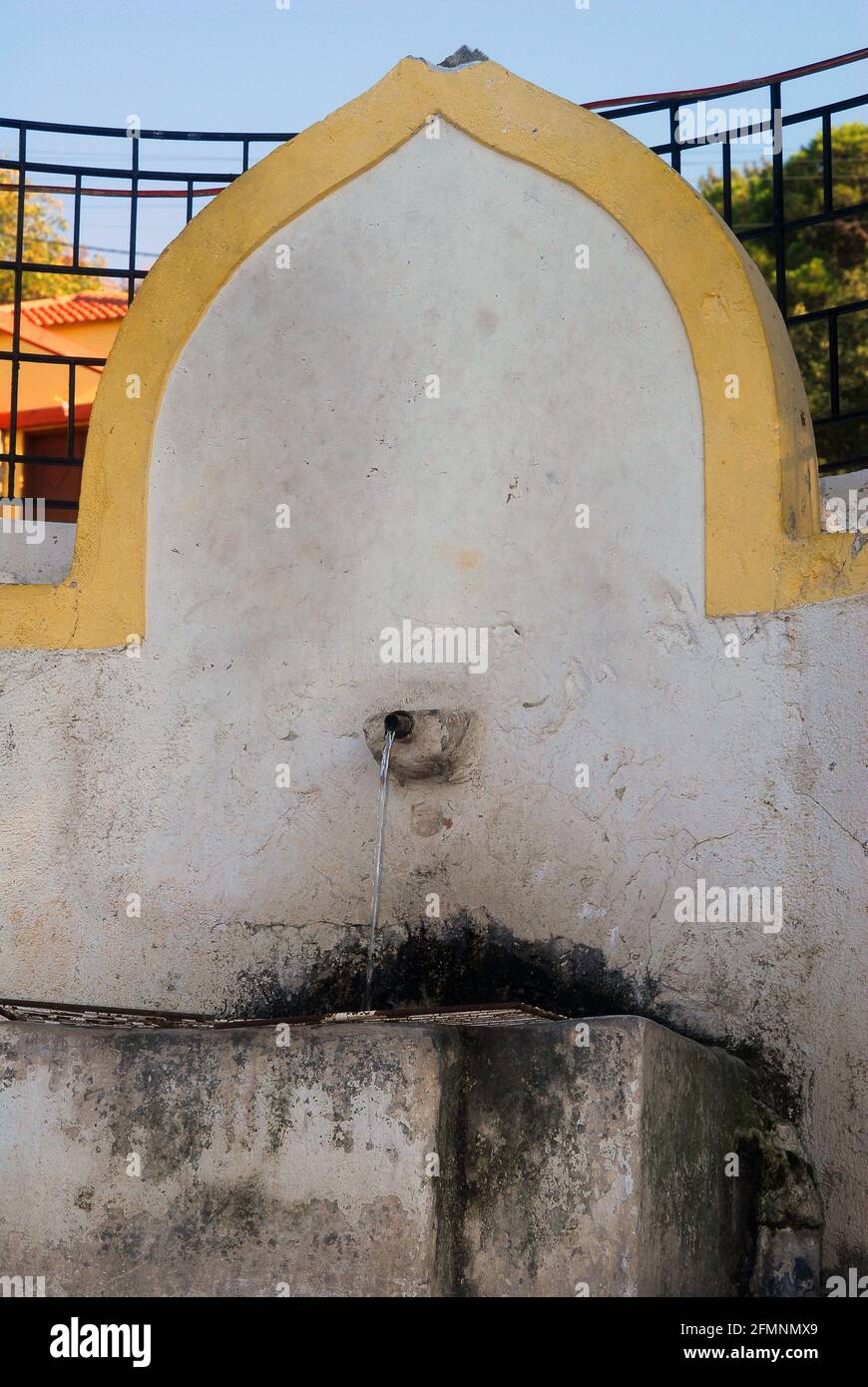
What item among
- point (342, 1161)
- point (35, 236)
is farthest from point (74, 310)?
point (342, 1161)

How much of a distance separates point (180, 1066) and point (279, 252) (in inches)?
112

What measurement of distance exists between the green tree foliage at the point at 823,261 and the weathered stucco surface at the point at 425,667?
850cm

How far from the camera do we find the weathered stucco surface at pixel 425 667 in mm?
4969

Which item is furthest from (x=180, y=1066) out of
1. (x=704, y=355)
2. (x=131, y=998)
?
(x=704, y=355)

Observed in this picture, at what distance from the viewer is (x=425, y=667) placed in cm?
538

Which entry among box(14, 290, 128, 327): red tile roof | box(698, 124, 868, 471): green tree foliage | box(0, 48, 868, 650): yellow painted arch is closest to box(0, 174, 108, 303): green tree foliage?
box(14, 290, 128, 327): red tile roof

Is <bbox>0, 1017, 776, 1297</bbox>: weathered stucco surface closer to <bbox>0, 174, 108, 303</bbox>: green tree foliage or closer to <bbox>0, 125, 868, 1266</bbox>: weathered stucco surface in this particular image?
<bbox>0, 125, 868, 1266</bbox>: weathered stucco surface

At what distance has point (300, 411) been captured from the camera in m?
5.54

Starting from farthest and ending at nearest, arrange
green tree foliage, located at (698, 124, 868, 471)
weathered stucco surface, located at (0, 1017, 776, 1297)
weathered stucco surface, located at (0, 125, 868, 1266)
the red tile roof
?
the red tile roof
green tree foliage, located at (698, 124, 868, 471)
weathered stucco surface, located at (0, 125, 868, 1266)
weathered stucco surface, located at (0, 1017, 776, 1297)

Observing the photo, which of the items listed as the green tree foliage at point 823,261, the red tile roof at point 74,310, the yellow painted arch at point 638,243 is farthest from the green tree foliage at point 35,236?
the yellow painted arch at point 638,243

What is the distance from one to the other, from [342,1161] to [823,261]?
1264cm

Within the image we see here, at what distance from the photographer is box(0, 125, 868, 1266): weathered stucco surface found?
16.3ft

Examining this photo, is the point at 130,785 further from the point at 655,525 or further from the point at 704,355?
the point at 704,355

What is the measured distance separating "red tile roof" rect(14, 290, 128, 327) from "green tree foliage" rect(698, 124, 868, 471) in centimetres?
556
